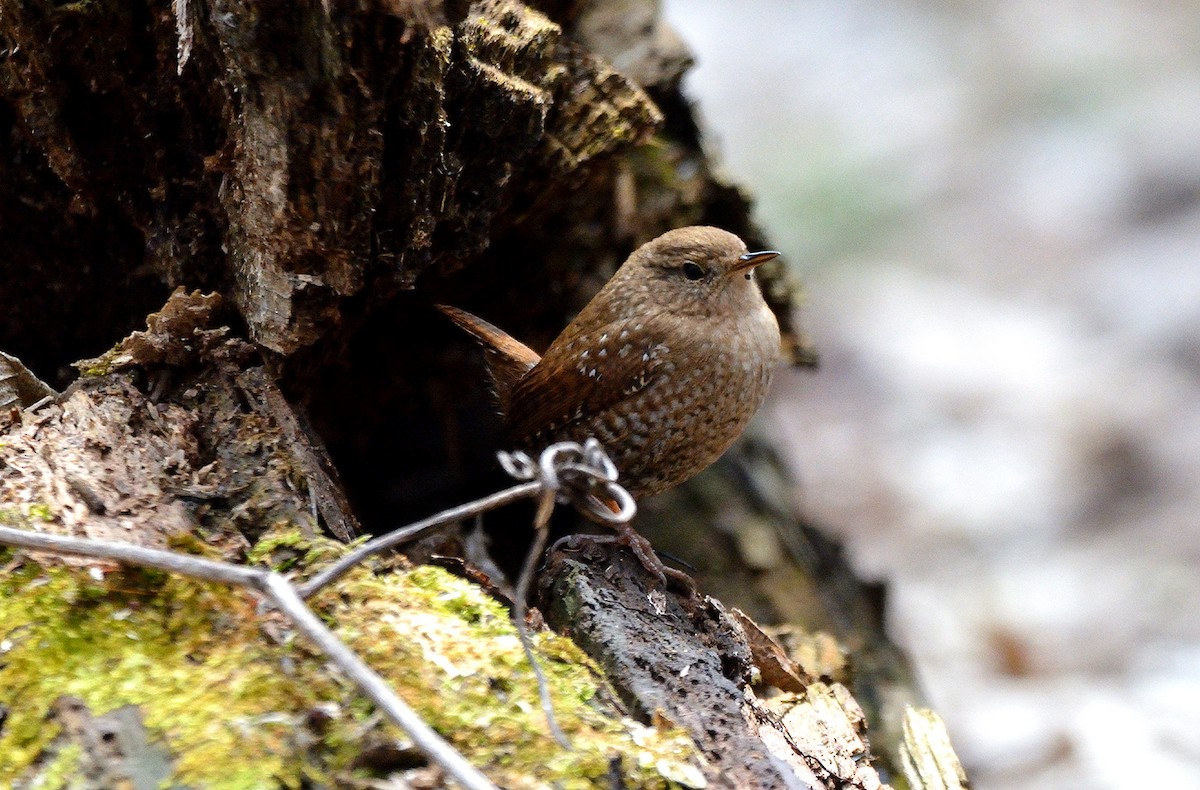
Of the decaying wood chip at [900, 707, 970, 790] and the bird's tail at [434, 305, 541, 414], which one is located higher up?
the bird's tail at [434, 305, 541, 414]

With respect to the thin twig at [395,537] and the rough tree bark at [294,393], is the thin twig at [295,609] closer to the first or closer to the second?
the thin twig at [395,537]

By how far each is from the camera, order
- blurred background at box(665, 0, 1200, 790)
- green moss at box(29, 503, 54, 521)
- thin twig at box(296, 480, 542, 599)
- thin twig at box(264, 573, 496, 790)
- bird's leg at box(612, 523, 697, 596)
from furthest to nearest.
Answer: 1. blurred background at box(665, 0, 1200, 790)
2. bird's leg at box(612, 523, 697, 596)
3. green moss at box(29, 503, 54, 521)
4. thin twig at box(296, 480, 542, 599)
5. thin twig at box(264, 573, 496, 790)

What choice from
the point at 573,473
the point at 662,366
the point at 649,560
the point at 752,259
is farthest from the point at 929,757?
the point at 573,473

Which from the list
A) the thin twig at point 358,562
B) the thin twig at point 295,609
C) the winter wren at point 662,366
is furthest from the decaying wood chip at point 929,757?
the thin twig at point 295,609

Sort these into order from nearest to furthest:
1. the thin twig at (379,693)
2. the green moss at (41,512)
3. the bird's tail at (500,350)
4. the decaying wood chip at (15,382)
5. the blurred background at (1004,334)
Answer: the thin twig at (379,693), the green moss at (41,512), the decaying wood chip at (15,382), the bird's tail at (500,350), the blurred background at (1004,334)

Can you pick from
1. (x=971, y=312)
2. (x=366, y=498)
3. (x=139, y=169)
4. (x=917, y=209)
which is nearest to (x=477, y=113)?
(x=139, y=169)

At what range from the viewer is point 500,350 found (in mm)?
3289

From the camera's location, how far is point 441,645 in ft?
6.40

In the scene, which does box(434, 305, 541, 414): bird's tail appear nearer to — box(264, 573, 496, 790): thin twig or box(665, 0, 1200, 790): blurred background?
box(665, 0, 1200, 790): blurred background

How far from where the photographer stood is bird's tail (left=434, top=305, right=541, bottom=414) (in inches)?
128

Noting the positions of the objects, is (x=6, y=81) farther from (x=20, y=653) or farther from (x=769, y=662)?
(x=769, y=662)

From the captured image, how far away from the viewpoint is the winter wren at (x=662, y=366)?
302cm

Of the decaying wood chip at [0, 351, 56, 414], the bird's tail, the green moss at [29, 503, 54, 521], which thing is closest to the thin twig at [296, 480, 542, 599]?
the green moss at [29, 503, 54, 521]

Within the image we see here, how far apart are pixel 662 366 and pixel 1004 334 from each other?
16.0 feet
